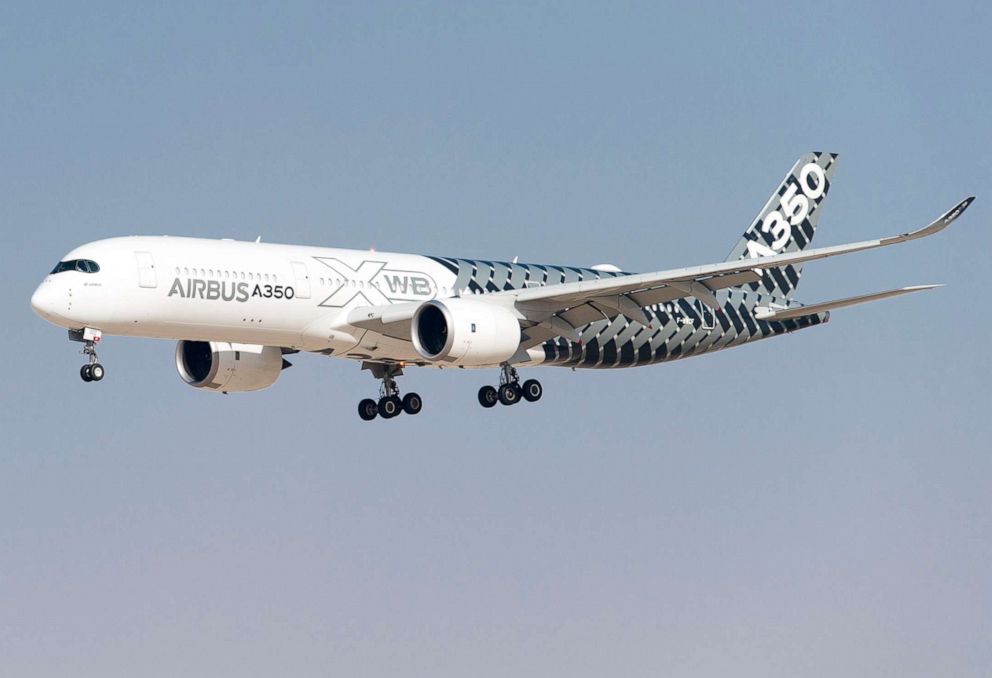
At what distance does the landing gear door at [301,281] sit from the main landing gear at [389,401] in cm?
606

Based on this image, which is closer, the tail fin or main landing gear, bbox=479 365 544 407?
main landing gear, bbox=479 365 544 407

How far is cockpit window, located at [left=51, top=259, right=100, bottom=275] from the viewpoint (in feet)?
161

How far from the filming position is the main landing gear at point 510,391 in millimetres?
54406

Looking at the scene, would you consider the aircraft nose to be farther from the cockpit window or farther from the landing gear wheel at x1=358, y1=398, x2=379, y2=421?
the landing gear wheel at x1=358, y1=398, x2=379, y2=421

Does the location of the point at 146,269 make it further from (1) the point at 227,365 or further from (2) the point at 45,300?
(1) the point at 227,365

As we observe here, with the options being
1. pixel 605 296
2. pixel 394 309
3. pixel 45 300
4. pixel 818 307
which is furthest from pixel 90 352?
pixel 818 307

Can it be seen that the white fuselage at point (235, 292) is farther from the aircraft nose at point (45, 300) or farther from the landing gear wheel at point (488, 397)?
the landing gear wheel at point (488, 397)

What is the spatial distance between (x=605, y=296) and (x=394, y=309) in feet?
18.4

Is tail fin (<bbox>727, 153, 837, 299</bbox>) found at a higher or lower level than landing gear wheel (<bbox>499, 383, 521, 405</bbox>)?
higher

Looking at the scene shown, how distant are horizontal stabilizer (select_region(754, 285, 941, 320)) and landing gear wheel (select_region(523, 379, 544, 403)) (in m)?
8.11

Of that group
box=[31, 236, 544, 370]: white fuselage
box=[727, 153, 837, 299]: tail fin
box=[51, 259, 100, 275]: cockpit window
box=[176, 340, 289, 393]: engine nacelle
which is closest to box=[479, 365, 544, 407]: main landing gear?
box=[31, 236, 544, 370]: white fuselage

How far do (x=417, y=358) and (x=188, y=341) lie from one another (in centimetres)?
700

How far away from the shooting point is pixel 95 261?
49.2m

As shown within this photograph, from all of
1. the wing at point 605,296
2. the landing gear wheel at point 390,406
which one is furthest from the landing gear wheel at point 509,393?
the landing gear wheel at point 390,406
